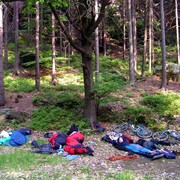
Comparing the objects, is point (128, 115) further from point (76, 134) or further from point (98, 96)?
point (76, 134)

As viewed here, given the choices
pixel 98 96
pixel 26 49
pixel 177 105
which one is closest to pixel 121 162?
pixel 98 96

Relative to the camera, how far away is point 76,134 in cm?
820

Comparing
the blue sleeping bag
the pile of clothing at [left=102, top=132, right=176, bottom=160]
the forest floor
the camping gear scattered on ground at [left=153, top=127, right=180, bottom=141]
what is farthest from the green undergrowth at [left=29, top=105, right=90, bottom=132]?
the camping gear scattered on ground at [left=153, top=127, right=180, bottom=141]

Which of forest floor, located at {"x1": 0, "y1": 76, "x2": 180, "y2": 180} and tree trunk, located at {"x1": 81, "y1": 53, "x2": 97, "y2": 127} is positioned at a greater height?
tree trunk, located at {"x1": 81, "y1": 53, "x2": 97, "y2": 127}

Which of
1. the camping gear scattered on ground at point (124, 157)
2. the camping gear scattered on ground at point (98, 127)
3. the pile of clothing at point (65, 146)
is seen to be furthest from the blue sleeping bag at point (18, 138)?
the camping gear scattered on ground at point (124, 157)

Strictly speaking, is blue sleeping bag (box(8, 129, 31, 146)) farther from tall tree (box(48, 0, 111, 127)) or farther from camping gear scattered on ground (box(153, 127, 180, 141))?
camping gear scattered on ground (box(153, 127, 180, 141))

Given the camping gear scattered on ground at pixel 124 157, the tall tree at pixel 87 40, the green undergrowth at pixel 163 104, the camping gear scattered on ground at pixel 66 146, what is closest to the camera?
the camping gear scattered on ground at pixel 124 157

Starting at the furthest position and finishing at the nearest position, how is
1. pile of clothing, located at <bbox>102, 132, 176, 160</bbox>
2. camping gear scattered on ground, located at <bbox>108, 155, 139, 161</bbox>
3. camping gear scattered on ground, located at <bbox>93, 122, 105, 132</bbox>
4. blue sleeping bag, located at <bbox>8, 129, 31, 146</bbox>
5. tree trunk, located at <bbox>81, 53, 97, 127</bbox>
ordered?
tree trunk, located at <bbox>81, 53, 97, 127</bbox>
camping gear scattered on ground, located at <bbox>93, 122, 105, 132</bbox>
blue sleeping bag, located at <bbox>8, 129, 31, 146</bbox>
pile of clothing, located at <bbox>102, 132, 176, 160</bbox>
camping gear scattered on ground, located at <bbox>108, 155, 139, 161</bbox>

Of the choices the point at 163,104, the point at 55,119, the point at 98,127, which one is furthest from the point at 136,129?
the point at 163,104

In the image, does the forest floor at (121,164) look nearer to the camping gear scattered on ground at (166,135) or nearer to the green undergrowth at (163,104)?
the camping gear scattered on ground at (166,135)

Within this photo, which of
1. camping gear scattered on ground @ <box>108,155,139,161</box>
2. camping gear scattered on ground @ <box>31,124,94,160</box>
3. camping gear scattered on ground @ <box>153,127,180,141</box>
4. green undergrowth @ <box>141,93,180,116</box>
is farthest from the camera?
green undergrowth @ <box>141,93,180,116</box>

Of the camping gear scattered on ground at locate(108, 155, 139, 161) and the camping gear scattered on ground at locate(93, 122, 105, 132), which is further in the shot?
the camping gear scattered on ground at locate(93, 122, 105, 132)

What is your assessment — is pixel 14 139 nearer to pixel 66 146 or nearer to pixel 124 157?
pixel 66 146

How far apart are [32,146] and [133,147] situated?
10.7 ft
